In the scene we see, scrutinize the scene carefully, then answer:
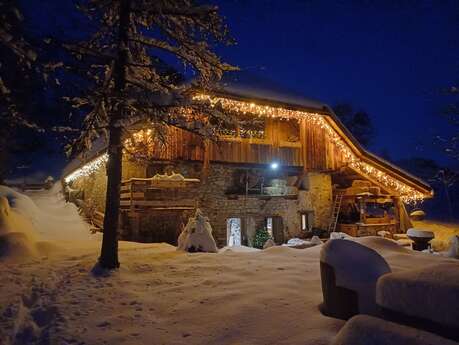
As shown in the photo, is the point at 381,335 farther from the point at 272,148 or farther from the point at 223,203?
the point at 272,148

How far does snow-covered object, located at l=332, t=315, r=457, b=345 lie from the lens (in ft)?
7.64

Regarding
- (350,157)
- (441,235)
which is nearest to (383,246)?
(350,157)

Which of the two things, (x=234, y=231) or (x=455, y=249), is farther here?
(x=234, y=231)

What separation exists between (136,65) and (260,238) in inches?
406

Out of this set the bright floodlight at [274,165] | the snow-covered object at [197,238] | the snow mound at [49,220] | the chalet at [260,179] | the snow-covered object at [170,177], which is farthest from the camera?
the bright floodlight at [274,165]

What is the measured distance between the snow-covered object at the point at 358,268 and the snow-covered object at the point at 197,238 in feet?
17.7

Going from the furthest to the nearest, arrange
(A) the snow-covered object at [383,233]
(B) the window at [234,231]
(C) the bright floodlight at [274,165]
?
1. (B) the window at [234,231]
2. (A) the snow-covered object at [383,233]
3. (C) the bright floodlight at [274,165]

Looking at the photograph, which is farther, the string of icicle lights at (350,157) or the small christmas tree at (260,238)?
the string of icicle lights at (350,157)

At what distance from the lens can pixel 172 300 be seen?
4.68m

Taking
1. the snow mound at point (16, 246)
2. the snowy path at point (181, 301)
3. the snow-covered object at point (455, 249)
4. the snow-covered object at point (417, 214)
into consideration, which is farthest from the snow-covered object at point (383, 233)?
the snow mound at point (16, 246)

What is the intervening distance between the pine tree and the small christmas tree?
28.5 feet

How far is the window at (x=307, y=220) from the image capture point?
16719 mm

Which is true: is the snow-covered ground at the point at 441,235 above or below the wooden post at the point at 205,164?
below

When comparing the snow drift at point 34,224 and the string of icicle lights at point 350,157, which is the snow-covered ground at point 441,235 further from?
the snow drift at point 34,224
